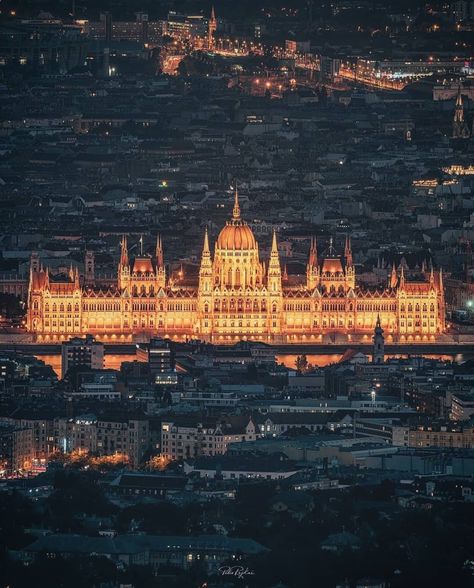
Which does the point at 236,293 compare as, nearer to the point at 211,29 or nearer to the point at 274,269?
the point at 274,269

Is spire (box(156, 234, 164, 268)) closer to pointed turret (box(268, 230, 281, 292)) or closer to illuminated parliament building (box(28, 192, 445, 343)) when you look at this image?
illuminated parliament building (box(28, 192, 445, 343))

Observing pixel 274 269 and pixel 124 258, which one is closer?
pixel 274 269

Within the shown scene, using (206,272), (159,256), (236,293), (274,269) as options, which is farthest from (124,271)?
(274,269)

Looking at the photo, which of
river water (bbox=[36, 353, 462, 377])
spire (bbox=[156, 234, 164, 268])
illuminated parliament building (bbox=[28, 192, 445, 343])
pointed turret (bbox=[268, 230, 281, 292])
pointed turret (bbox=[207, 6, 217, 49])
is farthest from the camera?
pointed turret (bbox=[207, 6, 217, 49])

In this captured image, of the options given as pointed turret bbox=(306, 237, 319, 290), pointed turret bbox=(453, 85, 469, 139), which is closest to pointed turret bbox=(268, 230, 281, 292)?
pointed turret bbox=(306, 237, 319, 290)

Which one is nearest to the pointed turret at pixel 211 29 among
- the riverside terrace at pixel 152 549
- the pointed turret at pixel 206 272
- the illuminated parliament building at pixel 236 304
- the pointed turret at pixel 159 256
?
the pointed turret at pixel 159 256

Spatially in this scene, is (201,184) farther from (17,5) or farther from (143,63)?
(17,5)
